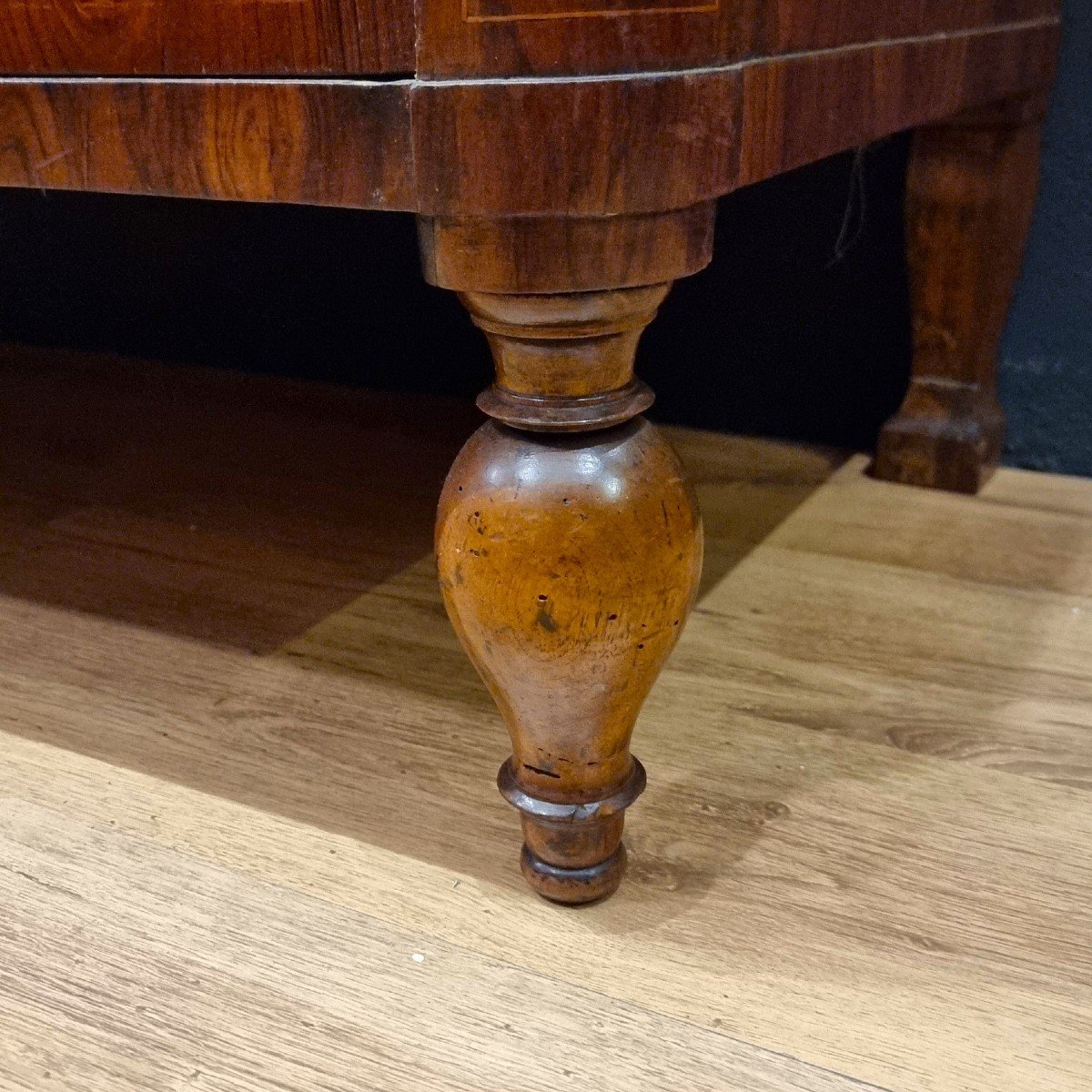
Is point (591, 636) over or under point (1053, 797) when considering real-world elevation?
over

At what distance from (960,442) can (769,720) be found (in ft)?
1.46

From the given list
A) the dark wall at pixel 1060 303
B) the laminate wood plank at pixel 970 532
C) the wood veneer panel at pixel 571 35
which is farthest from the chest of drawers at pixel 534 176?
the dark wall at pixel 1060 303

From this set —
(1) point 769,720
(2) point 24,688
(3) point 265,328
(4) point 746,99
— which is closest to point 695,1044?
(1) point 769,720

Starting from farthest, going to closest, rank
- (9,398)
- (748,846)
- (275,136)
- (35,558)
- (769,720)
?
(9,398), (35,558), (769,720), (748,846), (275,136)

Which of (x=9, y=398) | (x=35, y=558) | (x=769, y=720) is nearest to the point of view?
(x=769, y=720)

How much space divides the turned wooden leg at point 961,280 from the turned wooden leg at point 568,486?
2.02ft

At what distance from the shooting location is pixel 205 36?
46cm

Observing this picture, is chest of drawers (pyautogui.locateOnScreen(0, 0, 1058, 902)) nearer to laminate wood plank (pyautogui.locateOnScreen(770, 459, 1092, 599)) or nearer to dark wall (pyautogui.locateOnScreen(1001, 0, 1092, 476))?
laminate wood plank (pyautogui.locateOnScreen(770, 459, 1092, 599))

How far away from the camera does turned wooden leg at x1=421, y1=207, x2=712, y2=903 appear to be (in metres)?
0.45

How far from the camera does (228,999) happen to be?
0.52 meters

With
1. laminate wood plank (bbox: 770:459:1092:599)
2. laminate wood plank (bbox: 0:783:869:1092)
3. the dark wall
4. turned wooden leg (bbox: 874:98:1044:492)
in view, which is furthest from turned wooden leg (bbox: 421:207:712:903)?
the dark wall

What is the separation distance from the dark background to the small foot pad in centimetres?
70

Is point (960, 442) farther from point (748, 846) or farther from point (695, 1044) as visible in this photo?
point (695, 1044)

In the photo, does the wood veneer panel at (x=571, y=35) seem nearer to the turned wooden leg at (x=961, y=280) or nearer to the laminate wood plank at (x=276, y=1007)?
the laminate wood plank at (x=276, y=1007)
